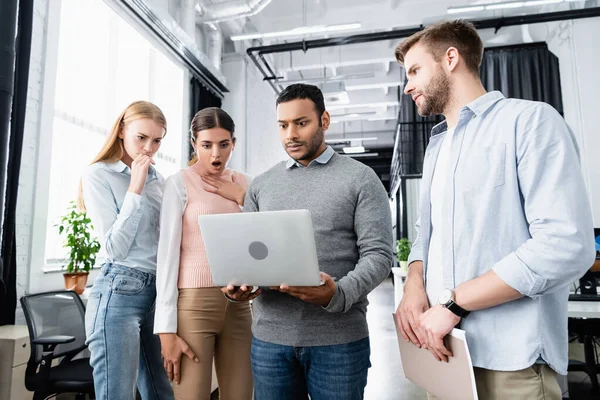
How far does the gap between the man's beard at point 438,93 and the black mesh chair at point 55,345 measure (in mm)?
1880

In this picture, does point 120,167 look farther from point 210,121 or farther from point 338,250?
point 338,250

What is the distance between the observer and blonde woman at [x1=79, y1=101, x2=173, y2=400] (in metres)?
1.28

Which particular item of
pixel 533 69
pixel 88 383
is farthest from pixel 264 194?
pixel 533 69

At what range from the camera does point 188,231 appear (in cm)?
134

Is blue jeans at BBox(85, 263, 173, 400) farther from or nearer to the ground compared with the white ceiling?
nearer to the ground

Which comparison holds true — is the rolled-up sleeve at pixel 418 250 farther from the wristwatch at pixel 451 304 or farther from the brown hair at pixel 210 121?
the brown hair at pixel 210 121

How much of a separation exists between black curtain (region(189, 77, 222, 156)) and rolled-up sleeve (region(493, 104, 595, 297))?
465 cm

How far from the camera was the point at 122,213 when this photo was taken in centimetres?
133

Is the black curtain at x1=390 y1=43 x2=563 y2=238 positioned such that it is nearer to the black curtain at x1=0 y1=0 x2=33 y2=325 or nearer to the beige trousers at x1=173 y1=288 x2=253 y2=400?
the black curtain at x1=0 y1=0 x2=33 y2=325

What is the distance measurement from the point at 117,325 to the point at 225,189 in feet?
1.80

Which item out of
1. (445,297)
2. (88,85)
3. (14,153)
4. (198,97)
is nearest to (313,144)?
(445,297)

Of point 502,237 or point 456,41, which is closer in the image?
point 502,237

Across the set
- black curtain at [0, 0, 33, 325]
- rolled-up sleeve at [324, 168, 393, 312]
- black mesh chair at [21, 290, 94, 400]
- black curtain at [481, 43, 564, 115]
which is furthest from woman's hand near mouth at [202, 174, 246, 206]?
black curtain at [481, 43, 564, 115]

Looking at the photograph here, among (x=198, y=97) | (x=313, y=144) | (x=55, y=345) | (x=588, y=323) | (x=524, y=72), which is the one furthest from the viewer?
(x=524, y=72)
